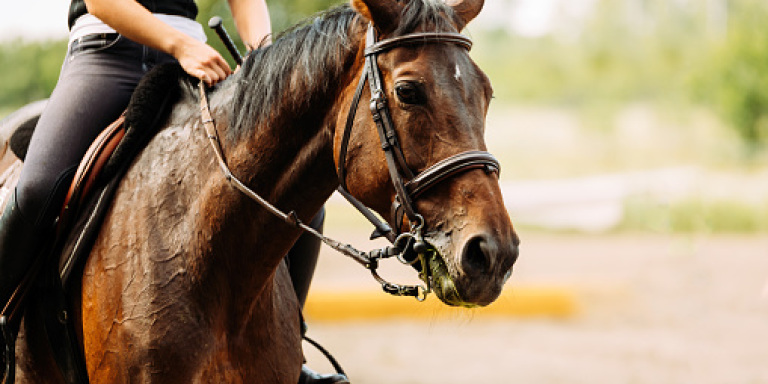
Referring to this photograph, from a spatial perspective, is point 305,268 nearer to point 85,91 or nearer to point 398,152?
point 85,91

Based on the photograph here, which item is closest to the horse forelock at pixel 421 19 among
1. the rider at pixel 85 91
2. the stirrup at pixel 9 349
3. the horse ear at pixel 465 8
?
the horse ear at pixel 465 8

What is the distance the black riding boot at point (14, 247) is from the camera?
2.78m

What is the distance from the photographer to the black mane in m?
2.48

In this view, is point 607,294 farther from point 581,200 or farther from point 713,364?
point 581,200

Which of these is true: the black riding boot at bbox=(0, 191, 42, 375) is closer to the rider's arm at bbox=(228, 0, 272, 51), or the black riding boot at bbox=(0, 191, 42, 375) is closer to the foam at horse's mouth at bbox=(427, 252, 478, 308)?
the rider's arm at bbox=(228, 0, 272, 51)

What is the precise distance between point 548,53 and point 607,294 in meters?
27.0

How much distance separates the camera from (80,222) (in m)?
2.81

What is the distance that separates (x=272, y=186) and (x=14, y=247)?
2.82ft

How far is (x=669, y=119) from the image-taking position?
28.8 meters

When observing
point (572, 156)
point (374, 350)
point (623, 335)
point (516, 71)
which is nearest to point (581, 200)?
point (572, 156)

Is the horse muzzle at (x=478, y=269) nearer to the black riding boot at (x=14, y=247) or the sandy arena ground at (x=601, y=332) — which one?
the black riding boot at (x=14, y=247)

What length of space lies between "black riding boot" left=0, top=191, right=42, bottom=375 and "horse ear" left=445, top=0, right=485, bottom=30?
4.88ft

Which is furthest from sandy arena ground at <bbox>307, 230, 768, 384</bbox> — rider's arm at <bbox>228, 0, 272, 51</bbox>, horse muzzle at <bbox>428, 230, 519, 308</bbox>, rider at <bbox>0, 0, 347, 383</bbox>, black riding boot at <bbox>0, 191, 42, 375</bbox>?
horse muzzle at <bbox>428, 230, 519, 308</bbox>

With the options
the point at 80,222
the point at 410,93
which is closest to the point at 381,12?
the point at 410,93
